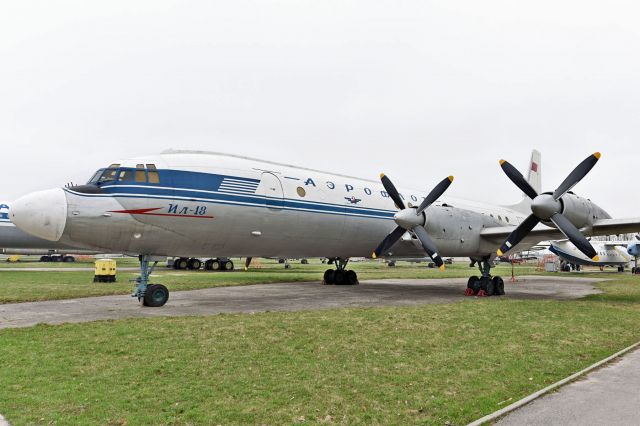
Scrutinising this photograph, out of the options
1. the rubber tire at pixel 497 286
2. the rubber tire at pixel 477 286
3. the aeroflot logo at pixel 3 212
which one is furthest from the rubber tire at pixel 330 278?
the aeroflot logo at pixel 3 212

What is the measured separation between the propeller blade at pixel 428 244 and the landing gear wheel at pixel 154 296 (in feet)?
32.1

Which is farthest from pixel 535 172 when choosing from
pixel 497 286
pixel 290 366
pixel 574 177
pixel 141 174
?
pixel 290 366

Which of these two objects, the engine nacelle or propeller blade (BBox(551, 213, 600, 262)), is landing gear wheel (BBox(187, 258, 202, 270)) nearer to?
the engine nacelle

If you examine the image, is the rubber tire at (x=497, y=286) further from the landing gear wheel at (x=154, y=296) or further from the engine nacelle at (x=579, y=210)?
the landing gear wheel at (x=154, y=296)

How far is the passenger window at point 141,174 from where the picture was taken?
13.9 metres

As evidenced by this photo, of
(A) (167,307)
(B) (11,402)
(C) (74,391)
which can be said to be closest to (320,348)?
(C) (74,391)

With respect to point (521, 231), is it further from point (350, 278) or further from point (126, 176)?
point (126, 176)

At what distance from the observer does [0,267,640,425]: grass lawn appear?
18.1ft

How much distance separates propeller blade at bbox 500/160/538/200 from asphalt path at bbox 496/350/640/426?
1190 cm

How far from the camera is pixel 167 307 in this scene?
47.2 ft

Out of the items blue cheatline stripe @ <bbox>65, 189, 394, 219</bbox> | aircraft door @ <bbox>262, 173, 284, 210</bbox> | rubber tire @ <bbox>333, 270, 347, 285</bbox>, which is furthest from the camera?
rubber tire @ <bbox>333, 270, 347, 285</bbox>

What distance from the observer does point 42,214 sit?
12.5 m

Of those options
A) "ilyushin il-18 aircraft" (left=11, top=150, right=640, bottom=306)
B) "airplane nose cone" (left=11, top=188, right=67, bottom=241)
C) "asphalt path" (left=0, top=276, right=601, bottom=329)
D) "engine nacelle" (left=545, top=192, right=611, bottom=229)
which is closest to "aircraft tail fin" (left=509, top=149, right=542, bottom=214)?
"ilyushin il-18 aircraft" (left=11, top=150, right=640, bottom=306)

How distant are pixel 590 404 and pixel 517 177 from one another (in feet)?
46.0
